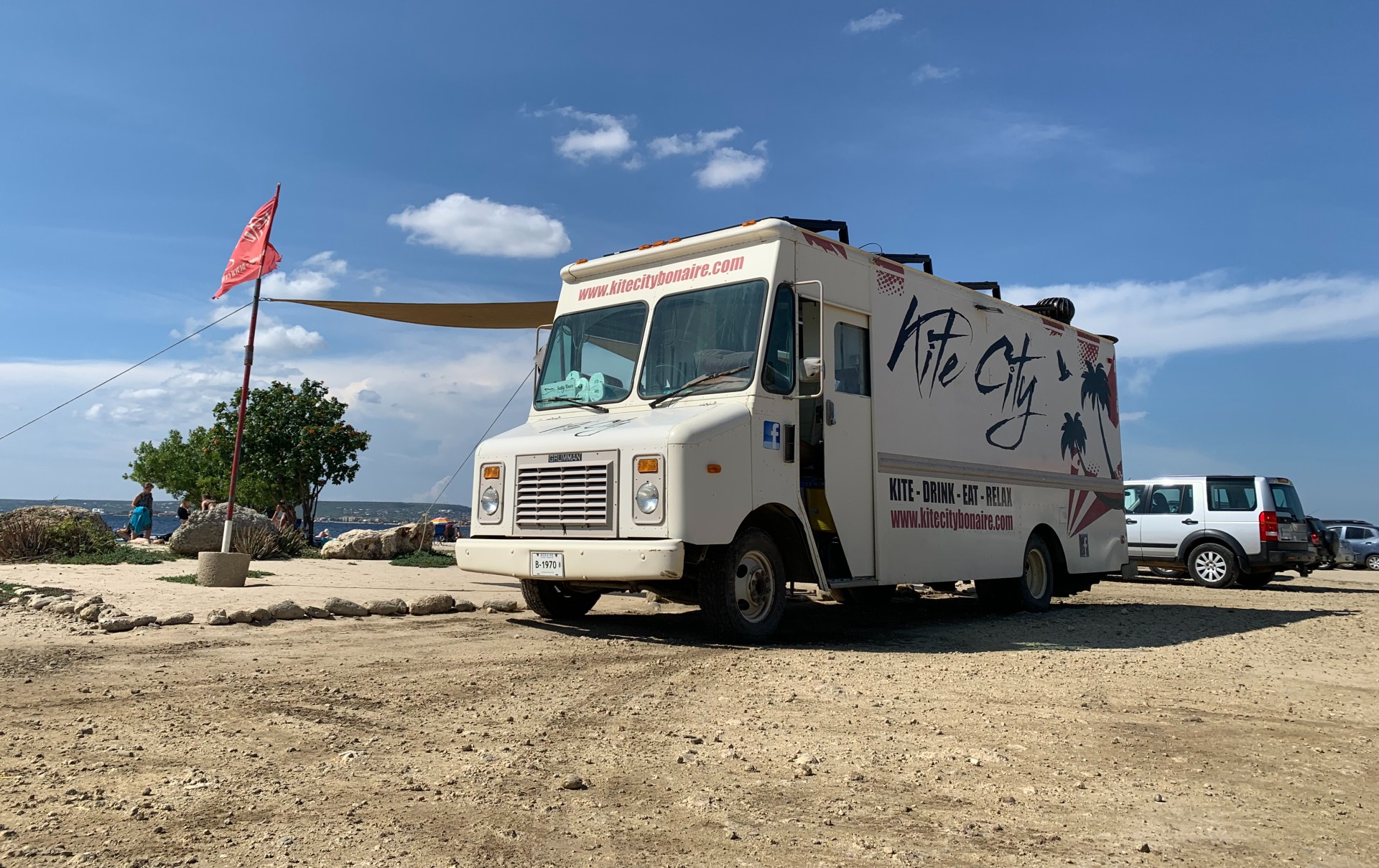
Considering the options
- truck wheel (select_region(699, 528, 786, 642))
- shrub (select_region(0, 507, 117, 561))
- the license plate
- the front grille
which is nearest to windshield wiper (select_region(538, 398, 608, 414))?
the front grille

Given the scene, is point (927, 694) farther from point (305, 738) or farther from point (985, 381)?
point (985, 381)

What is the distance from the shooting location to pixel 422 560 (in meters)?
16.3

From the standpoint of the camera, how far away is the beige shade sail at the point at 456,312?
44.3 ft

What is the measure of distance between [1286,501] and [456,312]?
1373 centimetres

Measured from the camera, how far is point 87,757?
380 cm

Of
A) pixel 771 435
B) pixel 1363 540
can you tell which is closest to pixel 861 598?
pixel 771 435

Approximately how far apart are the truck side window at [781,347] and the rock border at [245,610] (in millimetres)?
3682

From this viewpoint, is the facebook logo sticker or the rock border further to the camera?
the rock border

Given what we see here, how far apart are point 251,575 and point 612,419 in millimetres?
6701

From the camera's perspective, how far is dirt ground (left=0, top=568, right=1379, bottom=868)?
10.0ft

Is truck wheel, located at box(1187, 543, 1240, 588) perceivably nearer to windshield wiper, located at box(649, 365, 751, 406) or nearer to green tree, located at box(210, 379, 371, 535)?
windshield wiper, located at box(649, 365, 751, 406)

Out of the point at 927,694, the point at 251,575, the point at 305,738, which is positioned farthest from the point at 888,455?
the point at 251,575

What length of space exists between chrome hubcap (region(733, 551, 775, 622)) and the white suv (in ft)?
34.2

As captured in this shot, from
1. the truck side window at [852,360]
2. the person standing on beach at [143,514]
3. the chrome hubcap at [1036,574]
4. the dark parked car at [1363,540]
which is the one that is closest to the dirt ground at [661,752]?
the truck side window at [852,360]
